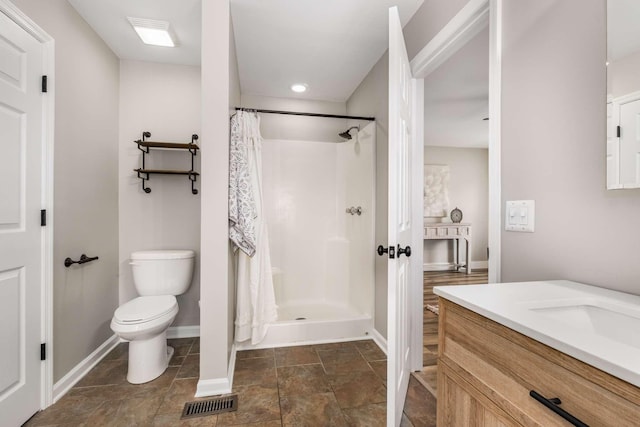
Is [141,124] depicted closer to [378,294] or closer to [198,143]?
[198,143]

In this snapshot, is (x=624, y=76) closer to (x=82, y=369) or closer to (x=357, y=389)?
(x=357, y=389)

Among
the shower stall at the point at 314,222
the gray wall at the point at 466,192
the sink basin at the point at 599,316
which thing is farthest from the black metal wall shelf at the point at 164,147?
the gray wall at the point at 466,192

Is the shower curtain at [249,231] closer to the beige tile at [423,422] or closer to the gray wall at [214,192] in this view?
the gray wall at [214,192]

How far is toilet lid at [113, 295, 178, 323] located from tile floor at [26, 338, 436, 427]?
46 centimetres

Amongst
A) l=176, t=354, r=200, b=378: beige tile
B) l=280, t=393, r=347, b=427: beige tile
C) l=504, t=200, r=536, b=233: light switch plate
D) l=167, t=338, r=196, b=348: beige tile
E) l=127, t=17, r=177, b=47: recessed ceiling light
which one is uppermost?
l=127, t=17, r=177, b=47: recessed ceiling light

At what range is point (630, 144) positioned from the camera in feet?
2.68

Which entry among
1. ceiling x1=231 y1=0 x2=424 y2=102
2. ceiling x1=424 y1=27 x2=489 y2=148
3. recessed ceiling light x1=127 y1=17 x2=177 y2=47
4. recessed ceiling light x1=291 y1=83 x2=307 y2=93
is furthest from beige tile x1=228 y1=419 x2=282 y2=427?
recessed ceiling light x1=291 y1=83 x2=307 y2=93

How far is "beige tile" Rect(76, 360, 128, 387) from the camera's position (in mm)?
1894

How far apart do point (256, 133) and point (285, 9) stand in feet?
2.86

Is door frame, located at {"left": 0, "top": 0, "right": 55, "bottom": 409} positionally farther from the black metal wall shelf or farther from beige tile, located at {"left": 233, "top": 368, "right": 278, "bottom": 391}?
beige tile, located at {"left": 233, "top": 368, "right": 278, "bottom": 391}

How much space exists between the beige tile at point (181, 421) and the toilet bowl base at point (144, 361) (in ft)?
1.44

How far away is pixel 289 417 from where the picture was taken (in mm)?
1562

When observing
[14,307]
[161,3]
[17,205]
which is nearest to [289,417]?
[14,307]

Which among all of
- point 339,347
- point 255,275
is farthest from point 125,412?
point 339,347
